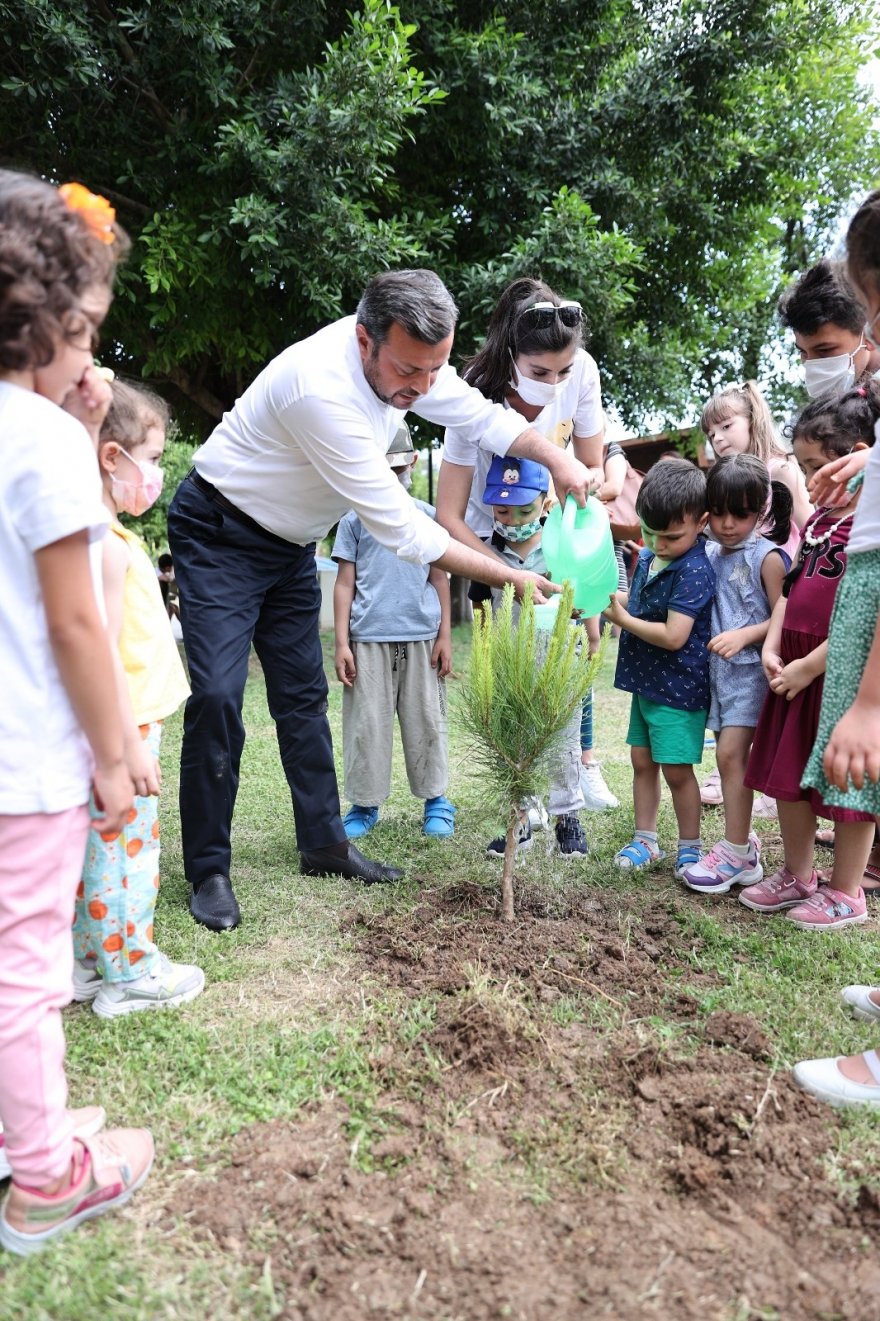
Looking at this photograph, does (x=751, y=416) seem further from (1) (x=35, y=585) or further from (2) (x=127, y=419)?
(1) (x=35, y=585)

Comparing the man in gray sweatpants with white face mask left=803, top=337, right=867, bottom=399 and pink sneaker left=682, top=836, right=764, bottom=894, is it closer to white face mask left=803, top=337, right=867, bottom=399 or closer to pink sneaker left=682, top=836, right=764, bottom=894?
pink sneaker left=682, top=836, right=764, bottom=894

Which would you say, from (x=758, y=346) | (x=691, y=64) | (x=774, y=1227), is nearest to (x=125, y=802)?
(x=774, y=1227)

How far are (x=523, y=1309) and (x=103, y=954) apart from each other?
146 centimetres

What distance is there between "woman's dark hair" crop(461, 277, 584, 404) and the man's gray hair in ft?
1.75

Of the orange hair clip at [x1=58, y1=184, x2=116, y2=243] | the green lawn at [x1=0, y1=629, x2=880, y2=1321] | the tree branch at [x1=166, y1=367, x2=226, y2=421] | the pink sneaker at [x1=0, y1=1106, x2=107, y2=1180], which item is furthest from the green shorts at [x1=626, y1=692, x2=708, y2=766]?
the tree branch at [x1=166, y1=367, x2=226, y2=421]

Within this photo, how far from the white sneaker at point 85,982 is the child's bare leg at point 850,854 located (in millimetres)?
2403

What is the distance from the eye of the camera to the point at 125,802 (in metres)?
1.69

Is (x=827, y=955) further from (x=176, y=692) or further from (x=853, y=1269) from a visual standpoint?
(x=176, y=692)

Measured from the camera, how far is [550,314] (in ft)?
10.7

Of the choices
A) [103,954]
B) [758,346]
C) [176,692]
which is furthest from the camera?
[758,346]

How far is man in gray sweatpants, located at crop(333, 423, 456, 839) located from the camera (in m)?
4.20

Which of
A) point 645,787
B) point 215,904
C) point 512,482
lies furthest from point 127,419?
point 645,787

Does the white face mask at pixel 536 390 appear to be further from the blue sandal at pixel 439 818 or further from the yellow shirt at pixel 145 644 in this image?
the blue sandal at pixel 439 818

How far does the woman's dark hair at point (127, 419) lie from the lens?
2.45 m
